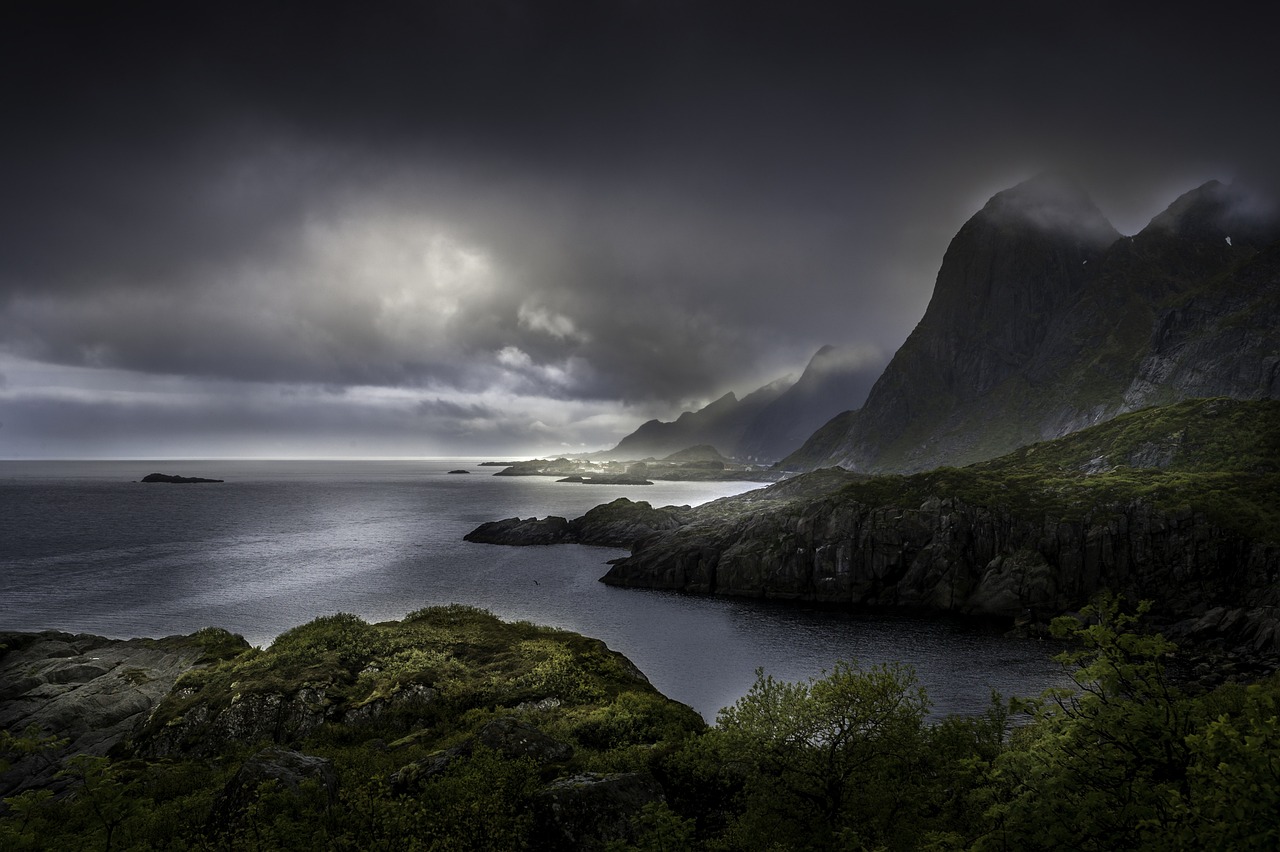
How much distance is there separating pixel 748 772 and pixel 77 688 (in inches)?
1981

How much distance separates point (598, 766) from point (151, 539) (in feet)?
536

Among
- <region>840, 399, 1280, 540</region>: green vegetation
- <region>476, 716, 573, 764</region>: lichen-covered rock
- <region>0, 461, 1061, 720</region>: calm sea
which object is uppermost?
<region>840, 399, 1280, 540</region>: green vegetation

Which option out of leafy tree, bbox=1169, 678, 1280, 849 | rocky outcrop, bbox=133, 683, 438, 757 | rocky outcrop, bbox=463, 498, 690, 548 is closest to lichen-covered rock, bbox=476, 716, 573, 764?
rocky outcrop, bbox=133, 683, 438, 757

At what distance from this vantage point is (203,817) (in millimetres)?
20516

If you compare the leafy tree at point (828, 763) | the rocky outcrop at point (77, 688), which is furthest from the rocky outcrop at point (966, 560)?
the rocky outcrop at point (77, 688)

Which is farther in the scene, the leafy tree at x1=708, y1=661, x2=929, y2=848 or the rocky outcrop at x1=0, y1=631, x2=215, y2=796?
the rocky outcrop at x1=0, y1=631, x2=215, y2=796

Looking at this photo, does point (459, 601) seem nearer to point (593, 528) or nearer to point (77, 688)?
point (77, 688)

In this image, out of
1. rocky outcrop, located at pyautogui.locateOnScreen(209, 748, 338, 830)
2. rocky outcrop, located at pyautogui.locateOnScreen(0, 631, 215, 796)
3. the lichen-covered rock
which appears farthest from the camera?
rocky outcrop, located at pyautogui.locateOnScreen(0, 631, 215, 796)

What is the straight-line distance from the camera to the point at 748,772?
857 inches

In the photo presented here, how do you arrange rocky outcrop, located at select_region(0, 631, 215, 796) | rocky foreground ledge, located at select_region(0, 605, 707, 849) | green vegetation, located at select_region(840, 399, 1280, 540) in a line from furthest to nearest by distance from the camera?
green vegetation, located at select_region(840, 399, 1280, 540), rocky outcrop, located at select_region(0, 631, 215, 796), rocky foreground ledge, located at select_region(0, 605, 707, 849)

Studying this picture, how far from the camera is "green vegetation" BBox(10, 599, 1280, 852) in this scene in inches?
522

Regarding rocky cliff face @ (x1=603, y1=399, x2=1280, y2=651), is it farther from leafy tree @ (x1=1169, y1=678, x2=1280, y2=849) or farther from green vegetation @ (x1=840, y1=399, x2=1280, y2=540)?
leafy tree @ (x1=1169, y1=678, x2=1280, y2=849)

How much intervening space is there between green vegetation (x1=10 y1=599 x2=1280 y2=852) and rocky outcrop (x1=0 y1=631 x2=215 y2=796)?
2.98 m

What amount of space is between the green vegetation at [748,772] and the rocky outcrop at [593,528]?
10702 centimetres
